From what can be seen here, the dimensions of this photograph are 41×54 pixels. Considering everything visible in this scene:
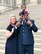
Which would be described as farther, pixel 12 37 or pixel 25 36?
pixel 12 37

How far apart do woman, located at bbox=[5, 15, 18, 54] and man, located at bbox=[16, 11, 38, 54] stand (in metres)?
0.15

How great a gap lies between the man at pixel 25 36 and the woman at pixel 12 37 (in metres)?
0.15

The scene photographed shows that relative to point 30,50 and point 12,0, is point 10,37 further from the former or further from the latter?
Result: point 12,0

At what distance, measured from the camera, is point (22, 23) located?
629 centimetres

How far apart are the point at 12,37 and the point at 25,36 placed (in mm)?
424

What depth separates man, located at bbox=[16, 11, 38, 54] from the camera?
623 centimetres

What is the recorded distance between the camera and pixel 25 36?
Result: 20.5ft

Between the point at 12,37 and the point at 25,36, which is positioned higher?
the point at 25,36

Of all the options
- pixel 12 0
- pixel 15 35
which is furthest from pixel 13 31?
pixel 12 0

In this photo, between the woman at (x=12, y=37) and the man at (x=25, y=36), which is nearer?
the man at (x=25, y=36)

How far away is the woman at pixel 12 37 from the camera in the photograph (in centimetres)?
638

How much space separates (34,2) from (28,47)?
23764 millimetres

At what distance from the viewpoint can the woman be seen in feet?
20.9

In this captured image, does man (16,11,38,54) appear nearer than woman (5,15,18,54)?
Yes
